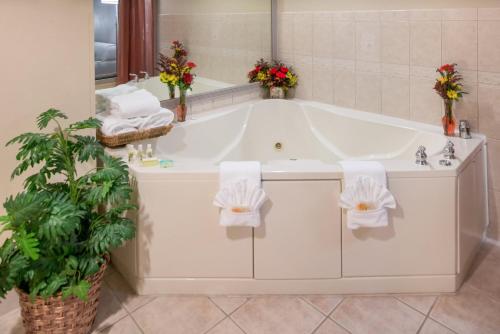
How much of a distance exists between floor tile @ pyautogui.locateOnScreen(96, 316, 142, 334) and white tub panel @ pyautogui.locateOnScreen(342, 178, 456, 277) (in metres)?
0.98

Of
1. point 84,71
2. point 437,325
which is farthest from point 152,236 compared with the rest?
point 437,325

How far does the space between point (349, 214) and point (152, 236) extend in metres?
0.91

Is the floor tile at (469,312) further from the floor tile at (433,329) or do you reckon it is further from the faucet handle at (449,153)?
the faucet handle at (449,153)

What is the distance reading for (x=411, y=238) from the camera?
6.46ft

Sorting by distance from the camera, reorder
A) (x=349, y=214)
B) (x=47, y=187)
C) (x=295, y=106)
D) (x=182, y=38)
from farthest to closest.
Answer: (x=295, y=106)
(x=182, y=38)
(x=349, y=214)
(x=47, y=187)

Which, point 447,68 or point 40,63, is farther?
point 447,68

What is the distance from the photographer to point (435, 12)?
2.53m

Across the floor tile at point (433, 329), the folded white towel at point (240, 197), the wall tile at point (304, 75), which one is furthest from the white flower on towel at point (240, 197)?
the wall tile at point (304, 75)

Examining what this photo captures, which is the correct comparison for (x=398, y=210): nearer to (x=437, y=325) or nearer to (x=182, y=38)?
(x=437, y=325)

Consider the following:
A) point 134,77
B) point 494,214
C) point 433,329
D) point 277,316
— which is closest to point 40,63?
point 134,77

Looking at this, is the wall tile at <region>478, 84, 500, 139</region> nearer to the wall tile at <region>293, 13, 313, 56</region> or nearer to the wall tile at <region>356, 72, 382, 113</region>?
the wall tile at <region>356, 72, 382, 113</region>

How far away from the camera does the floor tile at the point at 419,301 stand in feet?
6.32

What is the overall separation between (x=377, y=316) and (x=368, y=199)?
0.52 m

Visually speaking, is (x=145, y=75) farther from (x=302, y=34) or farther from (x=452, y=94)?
(x=452, y=94)
